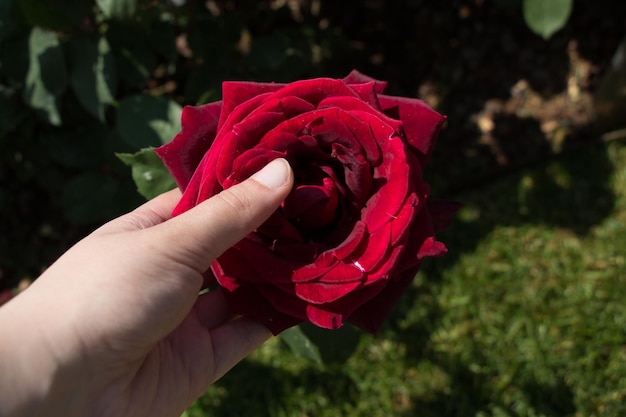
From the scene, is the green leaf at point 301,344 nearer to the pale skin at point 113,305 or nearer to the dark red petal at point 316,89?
the pale skin at point 113,305

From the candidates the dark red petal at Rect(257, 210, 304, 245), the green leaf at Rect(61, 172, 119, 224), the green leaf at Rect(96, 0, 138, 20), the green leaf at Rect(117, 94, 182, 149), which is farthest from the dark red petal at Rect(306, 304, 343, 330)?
the green leaf at Rect(61, 172, 119, 224)

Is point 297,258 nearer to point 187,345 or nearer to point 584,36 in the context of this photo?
point 187,345

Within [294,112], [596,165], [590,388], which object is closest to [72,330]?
[294,112]

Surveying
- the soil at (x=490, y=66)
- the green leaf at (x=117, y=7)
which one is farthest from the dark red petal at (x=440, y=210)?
the soil at (x=490, y=66)

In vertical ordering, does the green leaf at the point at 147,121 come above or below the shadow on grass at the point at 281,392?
above

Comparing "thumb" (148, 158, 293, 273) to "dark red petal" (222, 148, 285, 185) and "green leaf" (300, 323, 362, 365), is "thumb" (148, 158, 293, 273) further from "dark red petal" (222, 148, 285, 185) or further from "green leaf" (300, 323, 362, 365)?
"green leaf" (300, 323, 362, 365)

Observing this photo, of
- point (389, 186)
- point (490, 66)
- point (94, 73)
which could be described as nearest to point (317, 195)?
point (389, 186)

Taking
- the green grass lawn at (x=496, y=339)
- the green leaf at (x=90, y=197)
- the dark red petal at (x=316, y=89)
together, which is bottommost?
the green grass lawn at (x=496, y=339)

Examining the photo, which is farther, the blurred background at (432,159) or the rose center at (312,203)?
the blurred background at (432,159)
